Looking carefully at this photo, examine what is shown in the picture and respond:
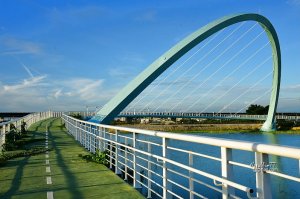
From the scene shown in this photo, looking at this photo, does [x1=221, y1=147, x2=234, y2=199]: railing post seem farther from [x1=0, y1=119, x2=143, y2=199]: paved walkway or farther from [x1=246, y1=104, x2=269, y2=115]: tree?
[x1=246, y1=104, x2=269, y2=115]: tree

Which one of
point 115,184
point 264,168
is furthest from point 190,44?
point 264,168

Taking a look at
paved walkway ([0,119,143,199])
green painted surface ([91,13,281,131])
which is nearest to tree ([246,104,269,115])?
green painted surface ([91,13,281,131])

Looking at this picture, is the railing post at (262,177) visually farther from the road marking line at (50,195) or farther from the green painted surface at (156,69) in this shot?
the green painted surface at (156,69)

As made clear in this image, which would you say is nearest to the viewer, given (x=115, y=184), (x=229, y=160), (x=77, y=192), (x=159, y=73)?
(x=229, y=160)

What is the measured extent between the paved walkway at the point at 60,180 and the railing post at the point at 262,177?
13.0ft

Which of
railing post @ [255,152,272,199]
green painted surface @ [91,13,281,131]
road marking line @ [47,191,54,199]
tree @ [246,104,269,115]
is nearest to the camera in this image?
railing post @ [255,152,272,199]

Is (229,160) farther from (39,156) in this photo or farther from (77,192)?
(39,156)

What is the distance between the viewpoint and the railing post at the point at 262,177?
308 cm

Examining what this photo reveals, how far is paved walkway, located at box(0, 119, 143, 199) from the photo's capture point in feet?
23.4

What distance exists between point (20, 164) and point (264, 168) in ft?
31.8

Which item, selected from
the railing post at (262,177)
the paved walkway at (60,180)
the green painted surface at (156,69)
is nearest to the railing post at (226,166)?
the railing post at (262,177)

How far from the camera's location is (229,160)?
12.4ft

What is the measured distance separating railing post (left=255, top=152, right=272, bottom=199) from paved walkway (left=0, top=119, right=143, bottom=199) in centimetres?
398

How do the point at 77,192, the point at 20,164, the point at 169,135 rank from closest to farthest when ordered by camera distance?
the point at 169,135 → the point at 77,192 → the point at 20,164
